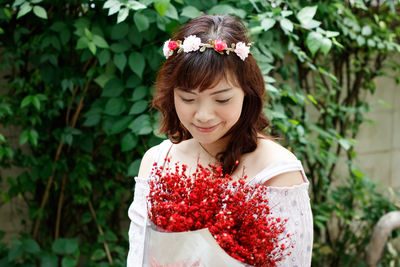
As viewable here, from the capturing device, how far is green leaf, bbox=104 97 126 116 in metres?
2.09

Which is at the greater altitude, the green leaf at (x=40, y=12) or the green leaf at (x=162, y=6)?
the green leaf at (x=162, y=6)

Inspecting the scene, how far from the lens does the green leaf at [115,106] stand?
2.09m

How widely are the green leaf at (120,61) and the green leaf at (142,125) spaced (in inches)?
8.4

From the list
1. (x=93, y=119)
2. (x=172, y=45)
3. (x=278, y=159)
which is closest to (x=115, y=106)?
(x=93, y=119)

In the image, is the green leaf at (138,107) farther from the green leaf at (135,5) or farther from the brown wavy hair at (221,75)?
the brown wavy hair at (221,75)

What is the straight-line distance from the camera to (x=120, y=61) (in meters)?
2.00

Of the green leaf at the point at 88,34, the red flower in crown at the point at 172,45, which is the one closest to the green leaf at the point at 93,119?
the green leaf at the point at 88,34

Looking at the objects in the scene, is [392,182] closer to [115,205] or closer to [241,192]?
[115,205]

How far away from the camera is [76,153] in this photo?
2.53 meters

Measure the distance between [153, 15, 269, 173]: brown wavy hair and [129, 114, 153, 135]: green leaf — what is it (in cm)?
57

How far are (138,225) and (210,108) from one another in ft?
1.38

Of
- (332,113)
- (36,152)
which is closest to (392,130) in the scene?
(332,113)

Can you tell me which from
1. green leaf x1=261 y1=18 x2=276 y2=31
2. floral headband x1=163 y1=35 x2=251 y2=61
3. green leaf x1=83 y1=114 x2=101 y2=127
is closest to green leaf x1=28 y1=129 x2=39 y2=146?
green leaf x1=83 y1=114 x2=101 y2=127

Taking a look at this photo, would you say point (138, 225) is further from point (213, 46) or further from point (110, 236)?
point (110, 236)
